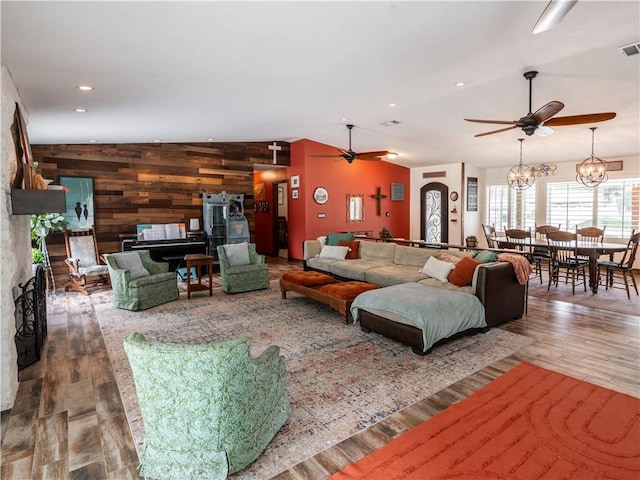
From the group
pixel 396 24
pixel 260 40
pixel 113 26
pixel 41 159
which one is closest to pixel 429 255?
pixel 396 24

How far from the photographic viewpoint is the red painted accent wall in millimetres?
8875

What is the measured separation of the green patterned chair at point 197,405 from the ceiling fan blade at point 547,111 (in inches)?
144

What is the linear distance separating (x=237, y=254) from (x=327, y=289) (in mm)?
2257

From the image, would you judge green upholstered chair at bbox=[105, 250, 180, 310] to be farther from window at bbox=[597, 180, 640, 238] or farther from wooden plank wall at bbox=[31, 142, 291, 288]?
window at bbox=[597, 180, 640, 238]

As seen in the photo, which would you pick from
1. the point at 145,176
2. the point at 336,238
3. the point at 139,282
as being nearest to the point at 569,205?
the point at 336,238

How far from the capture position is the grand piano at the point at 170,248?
691 cm

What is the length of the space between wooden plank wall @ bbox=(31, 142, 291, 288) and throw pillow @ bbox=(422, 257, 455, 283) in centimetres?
490

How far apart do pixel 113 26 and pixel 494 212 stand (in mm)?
9989

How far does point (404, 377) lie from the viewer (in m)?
3.07

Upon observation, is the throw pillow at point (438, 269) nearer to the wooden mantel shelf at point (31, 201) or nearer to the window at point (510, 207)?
the wooden mantel shelf at point (31, 201)

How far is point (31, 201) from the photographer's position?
9.70ft

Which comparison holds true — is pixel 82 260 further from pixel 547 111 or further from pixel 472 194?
pixel 472 194

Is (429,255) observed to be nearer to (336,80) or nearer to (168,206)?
(336,80)

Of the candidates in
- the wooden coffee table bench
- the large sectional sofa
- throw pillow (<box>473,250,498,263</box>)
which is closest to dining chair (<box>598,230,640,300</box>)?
the large sectional sofa
